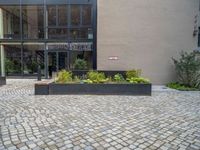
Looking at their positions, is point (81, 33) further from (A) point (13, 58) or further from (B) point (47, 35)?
(A) point (13, 58)

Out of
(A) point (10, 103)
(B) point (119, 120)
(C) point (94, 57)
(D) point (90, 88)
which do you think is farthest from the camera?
(C) point (94, 57)

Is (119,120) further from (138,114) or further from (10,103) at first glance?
(10,103)

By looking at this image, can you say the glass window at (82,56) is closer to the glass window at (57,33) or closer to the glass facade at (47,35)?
the glass facade at (47,35)

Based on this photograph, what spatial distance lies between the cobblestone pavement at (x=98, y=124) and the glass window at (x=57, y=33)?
1061 centimetres

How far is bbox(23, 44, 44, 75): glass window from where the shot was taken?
60.6 feet

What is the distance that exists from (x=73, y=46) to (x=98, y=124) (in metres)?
13.3

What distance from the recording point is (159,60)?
14336 mm

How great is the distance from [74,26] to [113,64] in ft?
19.2

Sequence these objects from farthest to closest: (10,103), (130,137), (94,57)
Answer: (94,57)
(10,103)
(130,137)

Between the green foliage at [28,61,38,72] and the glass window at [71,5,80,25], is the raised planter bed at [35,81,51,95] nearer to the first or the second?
the green foliage at [28,61,38,72]

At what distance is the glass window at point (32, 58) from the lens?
18469 mm

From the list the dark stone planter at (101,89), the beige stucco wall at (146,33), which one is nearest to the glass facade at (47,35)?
the beige stucco wall at (146,33)

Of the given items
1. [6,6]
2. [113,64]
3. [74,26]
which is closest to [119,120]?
[113,64]

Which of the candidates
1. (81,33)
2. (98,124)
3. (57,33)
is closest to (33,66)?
(57,33)
